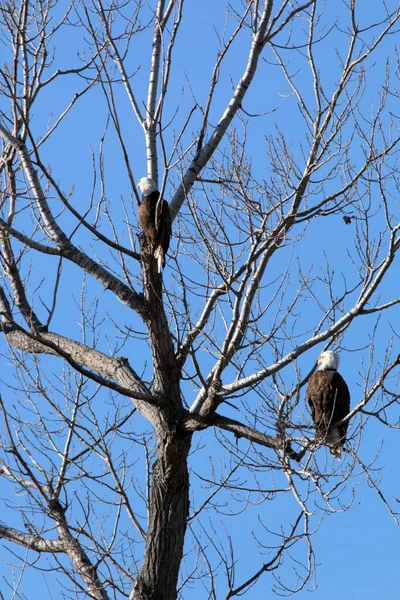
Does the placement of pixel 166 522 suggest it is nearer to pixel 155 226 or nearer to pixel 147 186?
pixel 155 226

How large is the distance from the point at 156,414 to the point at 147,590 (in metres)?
0.76

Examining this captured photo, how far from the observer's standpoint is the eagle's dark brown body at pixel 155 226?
3.99 m

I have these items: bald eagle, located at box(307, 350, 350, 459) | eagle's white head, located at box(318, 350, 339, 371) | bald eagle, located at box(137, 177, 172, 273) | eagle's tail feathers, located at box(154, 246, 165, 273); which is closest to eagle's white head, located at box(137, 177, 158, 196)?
bald eagle, located at box(137, 177, 172, 273)

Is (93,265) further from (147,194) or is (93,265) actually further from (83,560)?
(83,560)

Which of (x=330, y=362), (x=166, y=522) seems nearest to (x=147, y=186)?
(x=166, y=522)

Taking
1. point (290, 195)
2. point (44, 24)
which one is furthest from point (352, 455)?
point (44, 24)

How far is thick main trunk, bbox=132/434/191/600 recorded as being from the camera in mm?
3600

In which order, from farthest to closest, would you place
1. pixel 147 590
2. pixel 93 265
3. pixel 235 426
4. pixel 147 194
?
pixel 147 194
pixel 93 265
pixel 235 426
pixel 147 590

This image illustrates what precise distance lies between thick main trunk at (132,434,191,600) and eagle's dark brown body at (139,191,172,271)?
2.83ft

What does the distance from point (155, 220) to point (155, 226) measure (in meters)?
0.03

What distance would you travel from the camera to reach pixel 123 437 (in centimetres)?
462

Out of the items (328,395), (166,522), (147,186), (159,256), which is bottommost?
(166,522)

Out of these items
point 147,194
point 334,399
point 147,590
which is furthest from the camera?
point 334,399

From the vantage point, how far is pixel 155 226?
3.98 m
